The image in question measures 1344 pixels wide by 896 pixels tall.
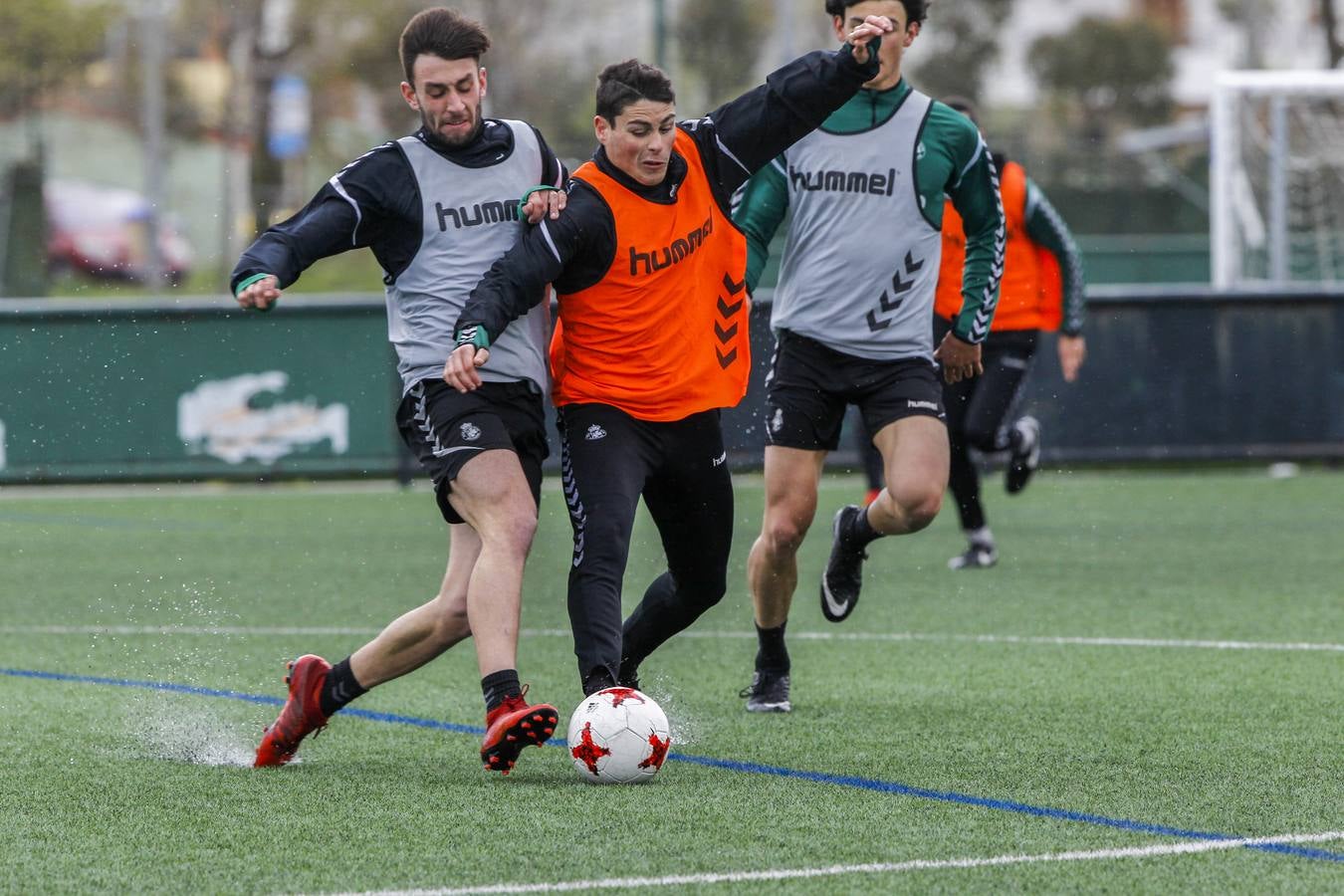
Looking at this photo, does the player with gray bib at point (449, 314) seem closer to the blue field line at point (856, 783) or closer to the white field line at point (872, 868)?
the blue field line at point (856, 783)

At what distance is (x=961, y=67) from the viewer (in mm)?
35531

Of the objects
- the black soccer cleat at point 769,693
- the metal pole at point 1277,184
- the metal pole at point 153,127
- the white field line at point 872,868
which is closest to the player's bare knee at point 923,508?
the black soccer cleat at point 769,693

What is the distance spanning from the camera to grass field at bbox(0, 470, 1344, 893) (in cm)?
459

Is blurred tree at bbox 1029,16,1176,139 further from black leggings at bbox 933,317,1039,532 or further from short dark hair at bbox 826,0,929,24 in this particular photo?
short dark hair at bbox 826,0,929,24

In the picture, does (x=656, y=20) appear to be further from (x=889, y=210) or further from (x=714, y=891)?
(x=714, y=891)

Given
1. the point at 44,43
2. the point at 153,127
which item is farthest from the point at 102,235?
the point at 153,127

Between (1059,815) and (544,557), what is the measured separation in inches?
327

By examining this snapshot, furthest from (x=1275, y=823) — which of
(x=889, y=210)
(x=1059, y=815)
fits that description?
(x=889, y=210)

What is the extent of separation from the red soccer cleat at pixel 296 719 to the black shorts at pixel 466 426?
1.92 feet

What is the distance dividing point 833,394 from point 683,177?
133cm

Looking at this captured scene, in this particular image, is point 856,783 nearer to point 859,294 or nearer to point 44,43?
point 859,294

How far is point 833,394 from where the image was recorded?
7.10 m

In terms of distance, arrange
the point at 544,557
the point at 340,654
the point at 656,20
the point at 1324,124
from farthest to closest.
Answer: the point at 1324,124
the point at 656,20
the point at 544,557
the point at 340,654

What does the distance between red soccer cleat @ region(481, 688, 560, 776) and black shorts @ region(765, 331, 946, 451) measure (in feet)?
6.30
